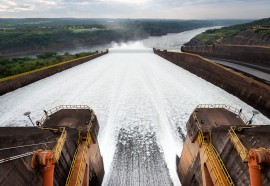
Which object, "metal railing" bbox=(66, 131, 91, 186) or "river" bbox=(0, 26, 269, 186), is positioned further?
"river" bbox=(0, 26, 269, 186)

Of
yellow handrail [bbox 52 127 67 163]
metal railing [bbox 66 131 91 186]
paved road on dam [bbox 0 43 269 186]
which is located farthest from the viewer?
paved road on dam [bbox 0 43 269 186]

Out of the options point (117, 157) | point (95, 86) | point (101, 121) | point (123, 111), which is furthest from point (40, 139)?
point (95, 86)

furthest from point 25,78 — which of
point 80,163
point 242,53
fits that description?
point 242,53

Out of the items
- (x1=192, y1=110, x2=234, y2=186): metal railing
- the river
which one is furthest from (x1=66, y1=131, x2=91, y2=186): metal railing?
(x1=192, y1=110, x2=234, y2=186): metal railing

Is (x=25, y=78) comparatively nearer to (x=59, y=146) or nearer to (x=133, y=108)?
(x=133, y=108)

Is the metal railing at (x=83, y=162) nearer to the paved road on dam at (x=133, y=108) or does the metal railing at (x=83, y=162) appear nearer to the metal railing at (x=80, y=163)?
the metal railing at (x=80, y=163)

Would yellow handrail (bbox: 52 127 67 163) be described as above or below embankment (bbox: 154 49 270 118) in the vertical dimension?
above

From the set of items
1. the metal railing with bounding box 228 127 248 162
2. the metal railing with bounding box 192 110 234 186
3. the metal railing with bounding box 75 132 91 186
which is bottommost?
the metal railing with bounding box 75 132 91 186

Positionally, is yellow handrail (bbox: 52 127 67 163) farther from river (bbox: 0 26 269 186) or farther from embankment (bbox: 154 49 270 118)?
embankment (bbox: 154 49 270 118)
